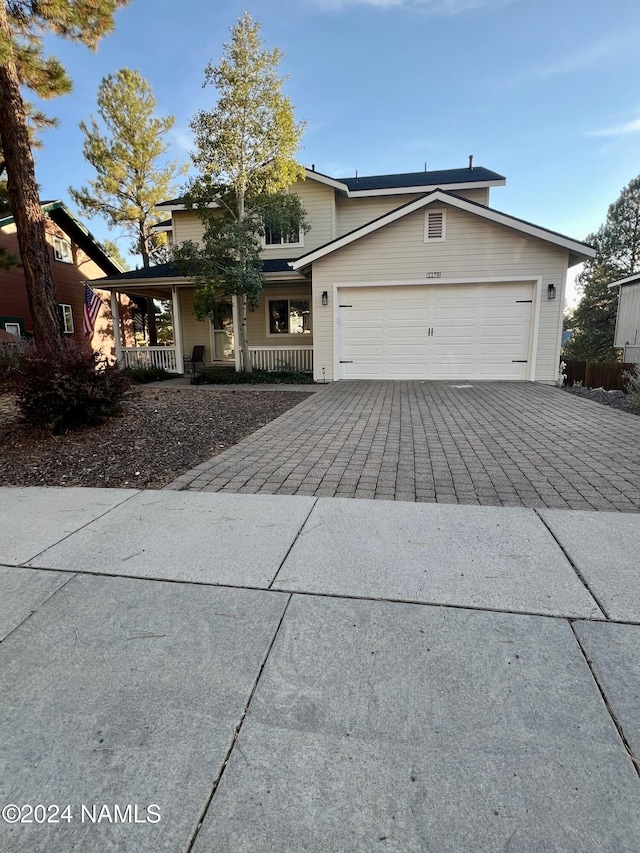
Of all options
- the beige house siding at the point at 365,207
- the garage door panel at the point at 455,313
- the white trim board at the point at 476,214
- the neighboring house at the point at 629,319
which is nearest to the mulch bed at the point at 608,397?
the garage door panel at the point at 455,313

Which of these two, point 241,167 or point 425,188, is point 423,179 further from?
point 241,167

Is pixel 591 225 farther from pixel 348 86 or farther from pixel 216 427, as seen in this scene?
pixel 216 427

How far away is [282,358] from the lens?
14.3 meters

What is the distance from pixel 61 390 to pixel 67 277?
60.7 ft

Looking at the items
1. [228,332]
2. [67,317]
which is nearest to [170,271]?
[228,332]

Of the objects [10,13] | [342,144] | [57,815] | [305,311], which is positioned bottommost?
[57,815]

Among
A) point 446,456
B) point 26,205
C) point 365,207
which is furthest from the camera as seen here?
point 365,207

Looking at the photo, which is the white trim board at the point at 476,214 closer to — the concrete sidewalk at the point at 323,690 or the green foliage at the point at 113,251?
the concrete sidewalk at the point at 323,690

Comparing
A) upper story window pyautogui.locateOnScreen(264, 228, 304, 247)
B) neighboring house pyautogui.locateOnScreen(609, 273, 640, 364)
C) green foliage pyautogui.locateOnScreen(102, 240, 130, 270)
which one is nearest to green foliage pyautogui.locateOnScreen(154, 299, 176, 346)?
green foliage pyautogui.locateOnScreen(102, 240, 130, 270)

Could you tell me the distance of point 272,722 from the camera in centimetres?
174

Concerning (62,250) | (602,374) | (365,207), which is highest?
(365,207)

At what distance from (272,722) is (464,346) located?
1156 cm

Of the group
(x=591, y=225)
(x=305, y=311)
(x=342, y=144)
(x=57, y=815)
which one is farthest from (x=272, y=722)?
(x=591, y=225)

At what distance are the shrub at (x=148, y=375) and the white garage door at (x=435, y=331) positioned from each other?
19.5 feet
